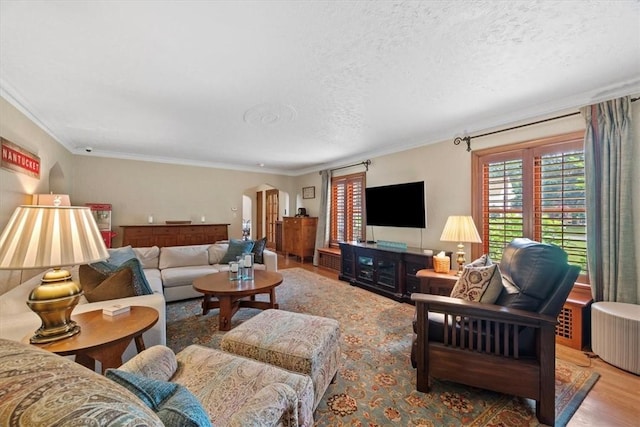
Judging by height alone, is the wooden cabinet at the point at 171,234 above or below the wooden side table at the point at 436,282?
above

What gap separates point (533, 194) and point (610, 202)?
65cm

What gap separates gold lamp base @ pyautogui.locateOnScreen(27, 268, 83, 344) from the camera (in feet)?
4.36

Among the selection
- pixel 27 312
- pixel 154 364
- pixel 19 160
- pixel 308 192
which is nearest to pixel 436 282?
pixel 154 364

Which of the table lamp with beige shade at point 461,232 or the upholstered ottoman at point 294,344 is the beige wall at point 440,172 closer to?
Answer: the table lamp with beige shade at point 461,232

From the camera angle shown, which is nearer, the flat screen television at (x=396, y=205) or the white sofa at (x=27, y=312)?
the white sofa at (x=27, y=312)

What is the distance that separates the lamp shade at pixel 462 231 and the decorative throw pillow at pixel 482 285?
99 cm

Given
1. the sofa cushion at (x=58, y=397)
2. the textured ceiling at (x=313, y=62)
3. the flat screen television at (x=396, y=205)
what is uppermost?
the textured ceiling at (x=313, y=62)

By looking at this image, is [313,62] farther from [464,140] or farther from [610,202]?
[610,202]

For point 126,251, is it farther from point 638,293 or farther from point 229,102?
point 638,293

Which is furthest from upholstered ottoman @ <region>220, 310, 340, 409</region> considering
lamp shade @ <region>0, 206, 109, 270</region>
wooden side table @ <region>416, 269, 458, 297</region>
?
wooden side table @ <region>416, 269, 458, 297</region>

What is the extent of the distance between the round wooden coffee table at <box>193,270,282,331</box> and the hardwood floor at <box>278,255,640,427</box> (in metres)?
2.53

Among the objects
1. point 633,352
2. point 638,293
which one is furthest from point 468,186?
point 633,352

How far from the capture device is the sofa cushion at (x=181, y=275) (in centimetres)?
354

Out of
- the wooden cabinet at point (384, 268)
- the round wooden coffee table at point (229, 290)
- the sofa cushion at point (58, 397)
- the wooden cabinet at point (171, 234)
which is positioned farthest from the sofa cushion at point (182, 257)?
the sofa cushion at point (58, 397)
